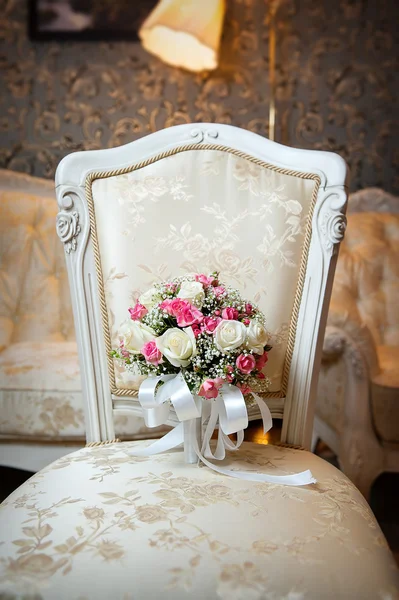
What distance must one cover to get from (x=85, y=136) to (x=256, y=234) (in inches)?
71.7

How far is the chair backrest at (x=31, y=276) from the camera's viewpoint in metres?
2.24

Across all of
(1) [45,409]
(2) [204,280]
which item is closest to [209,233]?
(2) [204,280]

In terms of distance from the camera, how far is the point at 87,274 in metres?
1.10

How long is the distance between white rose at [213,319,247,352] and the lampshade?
2.04 meters

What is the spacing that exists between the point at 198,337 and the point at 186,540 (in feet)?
0.97

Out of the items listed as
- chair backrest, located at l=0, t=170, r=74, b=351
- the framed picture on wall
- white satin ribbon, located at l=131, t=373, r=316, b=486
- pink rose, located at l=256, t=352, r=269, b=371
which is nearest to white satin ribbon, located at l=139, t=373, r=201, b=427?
white satin ribbon, located at l=131, t=373, r=316, b=486

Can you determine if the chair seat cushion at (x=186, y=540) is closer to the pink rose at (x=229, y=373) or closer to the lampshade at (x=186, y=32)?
the pink rose at (x=229, y=373)

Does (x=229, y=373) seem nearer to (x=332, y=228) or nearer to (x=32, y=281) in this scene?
(x=332, y=228)

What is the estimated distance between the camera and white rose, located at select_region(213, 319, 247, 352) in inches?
A: 34.0

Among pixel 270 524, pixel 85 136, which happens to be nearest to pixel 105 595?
pixel 270 524

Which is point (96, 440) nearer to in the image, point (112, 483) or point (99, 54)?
point (112, 483)

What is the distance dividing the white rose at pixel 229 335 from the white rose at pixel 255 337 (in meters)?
0.02

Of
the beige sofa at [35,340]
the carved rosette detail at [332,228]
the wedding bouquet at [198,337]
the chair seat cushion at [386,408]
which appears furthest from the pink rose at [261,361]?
the chair seat cushion at [386,408]

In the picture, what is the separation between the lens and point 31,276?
228 cm
